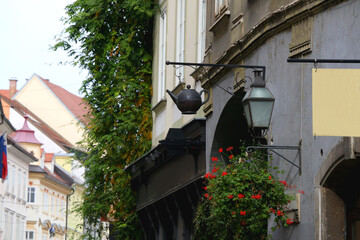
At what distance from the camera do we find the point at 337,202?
9242mm

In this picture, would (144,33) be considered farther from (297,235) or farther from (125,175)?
(297,235)

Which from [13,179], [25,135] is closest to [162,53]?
[13,179]

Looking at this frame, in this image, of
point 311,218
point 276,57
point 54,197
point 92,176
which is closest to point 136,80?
point 92,176

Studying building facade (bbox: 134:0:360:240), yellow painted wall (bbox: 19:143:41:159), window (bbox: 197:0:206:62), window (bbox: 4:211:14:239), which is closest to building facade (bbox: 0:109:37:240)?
window (bbox: 4:211:14:239)

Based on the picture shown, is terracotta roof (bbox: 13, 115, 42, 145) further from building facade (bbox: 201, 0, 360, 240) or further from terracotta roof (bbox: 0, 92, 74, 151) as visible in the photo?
building facade (bbox: 201, 0, 360, 240)

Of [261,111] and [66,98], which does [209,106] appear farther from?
[66,98]

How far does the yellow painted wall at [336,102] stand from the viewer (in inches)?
271

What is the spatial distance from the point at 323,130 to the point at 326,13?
9.07 feet

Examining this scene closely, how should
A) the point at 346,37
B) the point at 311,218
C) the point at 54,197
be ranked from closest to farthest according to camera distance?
the point at 346,37 → the point at 311,218 → the point at 54,197

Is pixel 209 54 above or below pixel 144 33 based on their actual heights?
below

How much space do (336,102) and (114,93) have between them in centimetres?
1695

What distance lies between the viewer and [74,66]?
25.1 metres

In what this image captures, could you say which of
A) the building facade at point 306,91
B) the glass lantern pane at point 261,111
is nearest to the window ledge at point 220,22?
the building facade at point 306,91

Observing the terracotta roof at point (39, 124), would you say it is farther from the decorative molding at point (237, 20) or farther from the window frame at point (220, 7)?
the decorative molding at point (237, 20)
